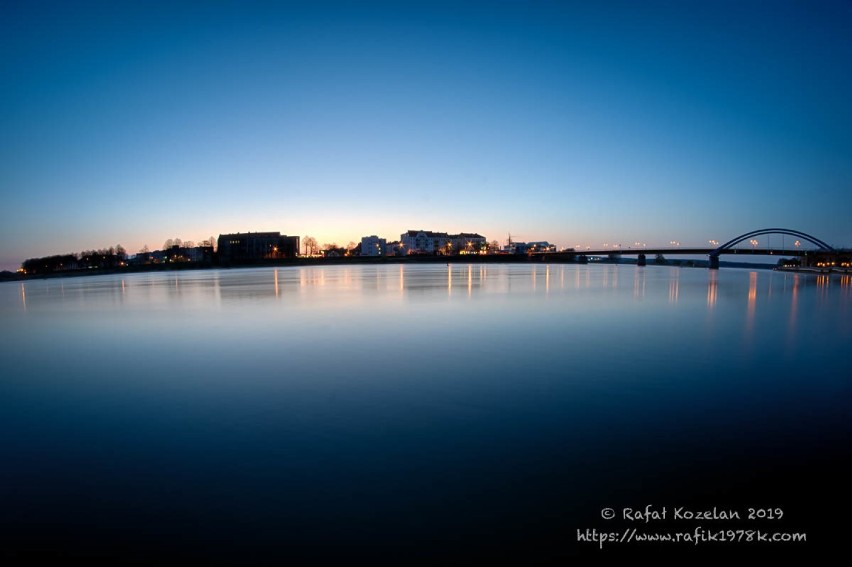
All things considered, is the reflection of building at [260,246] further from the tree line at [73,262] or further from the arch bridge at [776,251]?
the arch bridge at [776,251]

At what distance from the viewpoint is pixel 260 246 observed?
13638 centimetres

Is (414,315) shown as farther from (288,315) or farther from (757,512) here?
(757,512)

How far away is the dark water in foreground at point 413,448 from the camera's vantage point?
11.5 feet

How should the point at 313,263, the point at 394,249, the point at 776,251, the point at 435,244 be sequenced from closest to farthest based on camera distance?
the point at 776,251 < the point at 313,263 < the point at 435,244 < the point at 394,249

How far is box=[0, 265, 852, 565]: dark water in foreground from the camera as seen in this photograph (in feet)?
11.5

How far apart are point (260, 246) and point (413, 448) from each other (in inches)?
5554

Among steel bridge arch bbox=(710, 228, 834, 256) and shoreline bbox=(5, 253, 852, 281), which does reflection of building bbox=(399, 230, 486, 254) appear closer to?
shoreline bbox=(5, 253, 852, 281)

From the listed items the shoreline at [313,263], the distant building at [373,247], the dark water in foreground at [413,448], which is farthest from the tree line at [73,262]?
the dark water in foreground at [413,448]

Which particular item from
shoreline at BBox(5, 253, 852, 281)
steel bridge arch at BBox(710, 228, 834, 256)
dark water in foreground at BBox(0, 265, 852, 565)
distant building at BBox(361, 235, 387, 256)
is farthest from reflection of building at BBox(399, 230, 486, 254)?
dark water in foreground at BBox(0, 265, 852, 565)

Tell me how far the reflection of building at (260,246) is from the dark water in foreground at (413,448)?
424 ft

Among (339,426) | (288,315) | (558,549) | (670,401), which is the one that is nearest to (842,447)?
(670,401)

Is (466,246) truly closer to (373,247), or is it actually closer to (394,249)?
(394,249)

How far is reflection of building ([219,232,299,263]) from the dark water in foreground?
5094 inches

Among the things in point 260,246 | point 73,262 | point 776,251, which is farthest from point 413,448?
point 73,262
